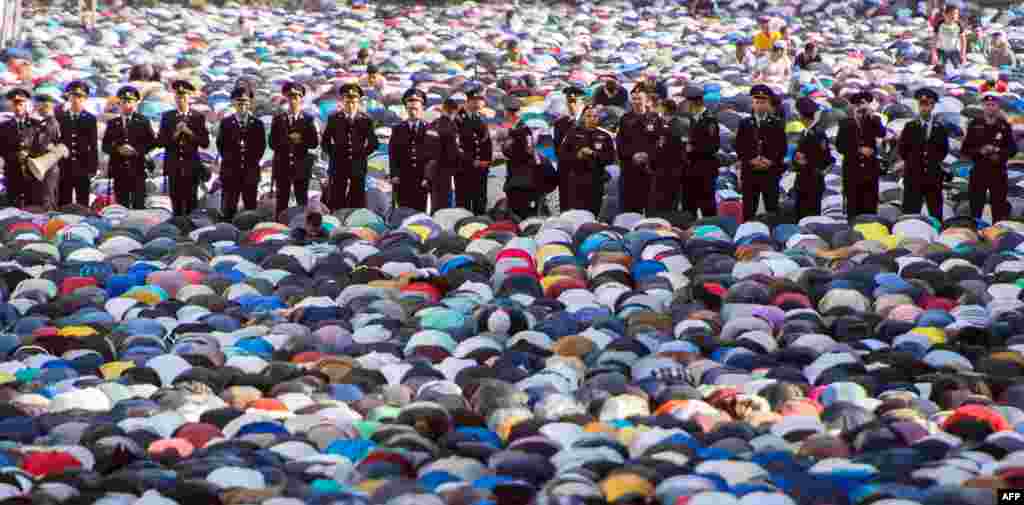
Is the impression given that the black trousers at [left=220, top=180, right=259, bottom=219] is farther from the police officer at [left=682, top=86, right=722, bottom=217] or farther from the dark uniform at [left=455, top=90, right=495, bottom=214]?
the police officer at [left=682, top=86, right=722, bottom=217]

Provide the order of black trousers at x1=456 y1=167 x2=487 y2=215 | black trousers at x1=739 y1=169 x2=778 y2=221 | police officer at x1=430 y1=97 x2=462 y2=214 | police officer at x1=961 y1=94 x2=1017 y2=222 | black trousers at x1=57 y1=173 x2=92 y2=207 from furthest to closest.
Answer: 1. black trousers at x1=57 y1=173 x2=92 y2=207
2. black trousers at x1=456 y1=167 x2=487 y2=215
3. police officer at x1=430 y1=97 x2=462 y2=214
4. black trousers at x1=739 y1=169 x2=778 y2=221
5. police officer at x1=961 y1=94 x2=1017 y2=222

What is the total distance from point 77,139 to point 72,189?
1.71 ft

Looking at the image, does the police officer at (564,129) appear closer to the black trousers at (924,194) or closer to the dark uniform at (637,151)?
the dark uniform at (637,151)

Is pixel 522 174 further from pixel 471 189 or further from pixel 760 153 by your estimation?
pixel 760 153

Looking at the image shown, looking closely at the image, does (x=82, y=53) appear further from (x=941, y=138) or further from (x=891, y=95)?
(x=941, y=138)

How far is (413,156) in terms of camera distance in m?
20.9

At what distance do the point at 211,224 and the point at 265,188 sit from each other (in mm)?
1522

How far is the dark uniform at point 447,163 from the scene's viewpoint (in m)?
20.8

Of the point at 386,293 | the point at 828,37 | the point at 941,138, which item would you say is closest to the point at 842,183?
the point at 941,138

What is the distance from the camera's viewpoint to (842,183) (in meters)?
20.9

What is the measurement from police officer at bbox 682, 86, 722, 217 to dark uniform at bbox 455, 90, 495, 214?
1.90 m

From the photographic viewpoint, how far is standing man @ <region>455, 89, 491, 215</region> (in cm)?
2086

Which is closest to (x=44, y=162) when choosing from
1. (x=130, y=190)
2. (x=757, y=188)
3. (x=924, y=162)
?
(x=130, y=190)

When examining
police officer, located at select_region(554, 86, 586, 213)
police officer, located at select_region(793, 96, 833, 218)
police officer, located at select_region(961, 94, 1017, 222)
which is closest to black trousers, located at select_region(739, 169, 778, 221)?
police officer, located at select_region(793, 96, 833, 218)
